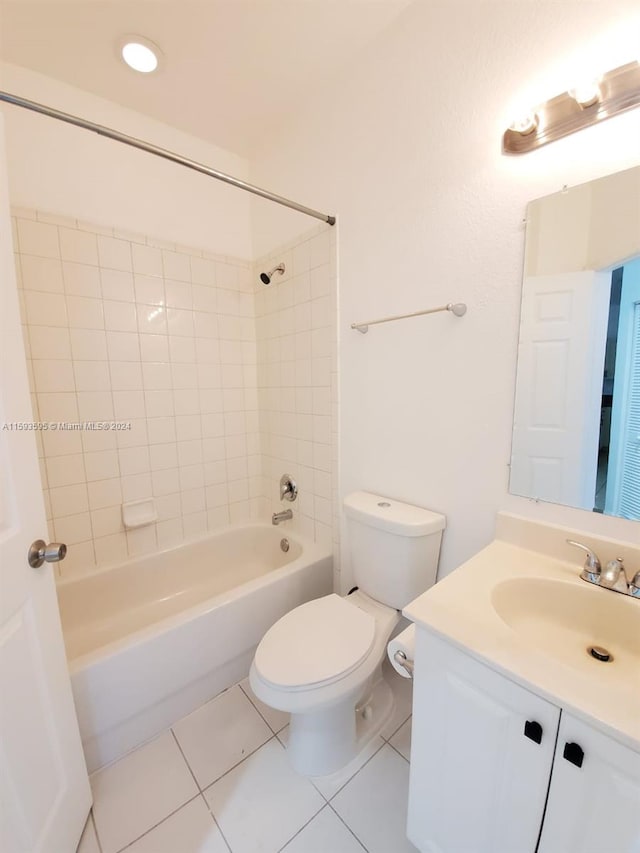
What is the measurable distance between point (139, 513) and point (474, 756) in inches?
66.8

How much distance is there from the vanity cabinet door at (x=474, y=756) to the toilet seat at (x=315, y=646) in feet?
1.01

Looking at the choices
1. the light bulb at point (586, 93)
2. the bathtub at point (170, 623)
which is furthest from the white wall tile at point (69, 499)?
the light bulb at point (586, 93)

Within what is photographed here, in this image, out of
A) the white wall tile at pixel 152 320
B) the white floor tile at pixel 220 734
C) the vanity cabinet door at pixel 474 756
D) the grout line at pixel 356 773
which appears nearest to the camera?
the vanity cabinet door at pixel 474 756

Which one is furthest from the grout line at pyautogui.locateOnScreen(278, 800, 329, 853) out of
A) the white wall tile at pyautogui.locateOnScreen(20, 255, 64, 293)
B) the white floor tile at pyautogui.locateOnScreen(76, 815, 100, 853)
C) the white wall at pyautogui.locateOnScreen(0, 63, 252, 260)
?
the white wall at pyautogui.locateOnScreen(0, 63, 252, 260)

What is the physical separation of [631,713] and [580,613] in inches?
14.5

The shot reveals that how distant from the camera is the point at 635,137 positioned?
2.64ft

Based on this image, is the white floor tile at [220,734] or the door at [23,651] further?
the white floor tile at [220,734]

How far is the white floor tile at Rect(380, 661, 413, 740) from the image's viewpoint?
1332 millimetres

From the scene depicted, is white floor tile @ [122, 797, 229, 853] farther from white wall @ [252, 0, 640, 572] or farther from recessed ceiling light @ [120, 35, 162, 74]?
recessed ceiling light @ [120, 35, 162, 74]

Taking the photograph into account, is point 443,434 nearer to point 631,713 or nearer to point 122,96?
point 631,713

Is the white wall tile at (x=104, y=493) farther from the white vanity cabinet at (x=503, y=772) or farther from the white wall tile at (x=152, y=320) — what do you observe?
the white vanity cabinet at (x=503, y=772)

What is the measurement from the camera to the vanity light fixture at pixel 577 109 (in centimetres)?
79

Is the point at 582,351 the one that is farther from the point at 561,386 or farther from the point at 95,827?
the point at 95,827

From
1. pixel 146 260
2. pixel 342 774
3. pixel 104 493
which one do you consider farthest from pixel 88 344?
pixel 342 774
